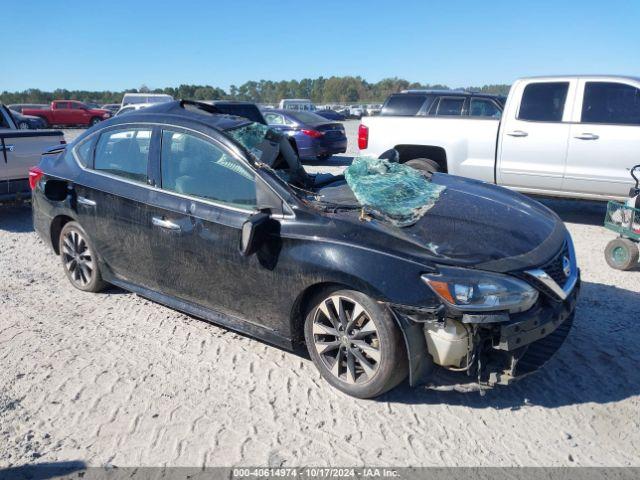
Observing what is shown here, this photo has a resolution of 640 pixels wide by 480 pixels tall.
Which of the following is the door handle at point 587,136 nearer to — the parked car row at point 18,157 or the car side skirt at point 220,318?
the car side skirt at point 220,318

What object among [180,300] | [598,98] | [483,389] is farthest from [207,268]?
[598,98]

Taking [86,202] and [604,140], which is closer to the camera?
[86,202]

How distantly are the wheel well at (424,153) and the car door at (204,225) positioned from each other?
5129mm

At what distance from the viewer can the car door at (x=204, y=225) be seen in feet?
12.0

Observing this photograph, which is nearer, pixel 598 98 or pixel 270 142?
pixel 270 142

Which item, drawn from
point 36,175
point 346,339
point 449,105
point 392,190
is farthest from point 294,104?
point 346,339

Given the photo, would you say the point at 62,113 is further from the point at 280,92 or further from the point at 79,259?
the point at 280,92

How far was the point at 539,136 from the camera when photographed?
24.5 ft

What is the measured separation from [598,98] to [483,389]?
5.67 metres

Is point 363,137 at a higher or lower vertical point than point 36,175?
higher

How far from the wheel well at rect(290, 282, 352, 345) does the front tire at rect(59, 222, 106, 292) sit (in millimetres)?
2260

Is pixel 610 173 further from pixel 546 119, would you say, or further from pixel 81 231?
pixel 81 231

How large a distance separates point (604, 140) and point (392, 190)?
4612mm

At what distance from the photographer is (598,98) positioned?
284 inches
